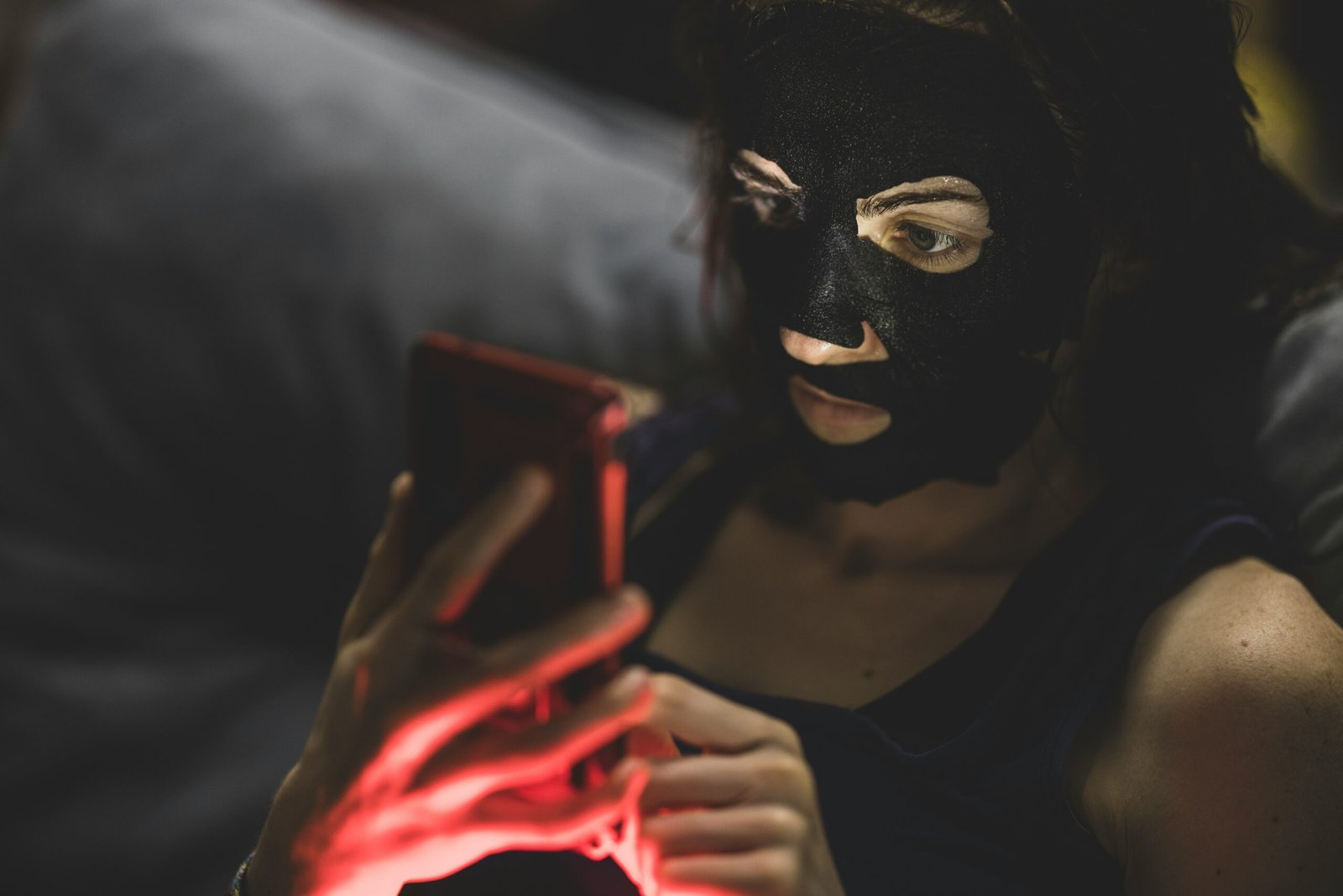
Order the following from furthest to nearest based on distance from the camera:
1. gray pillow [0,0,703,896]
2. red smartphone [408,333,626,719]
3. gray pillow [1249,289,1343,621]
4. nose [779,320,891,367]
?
gray pillow [0,0,703,896] → gray pillow [1249,289,1343,621] → nose [779,320,891,367] → red smartphone [408,333,626,719]

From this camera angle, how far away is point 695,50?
0.61 metres

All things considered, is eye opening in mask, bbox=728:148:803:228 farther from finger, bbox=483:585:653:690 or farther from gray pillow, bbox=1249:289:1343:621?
gray pillow, bbox=1249:289:1343:621

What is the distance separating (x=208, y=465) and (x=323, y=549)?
12 cm

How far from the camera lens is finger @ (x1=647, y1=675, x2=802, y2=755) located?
464 millimetres

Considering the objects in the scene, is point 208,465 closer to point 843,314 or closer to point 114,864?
point 114,864

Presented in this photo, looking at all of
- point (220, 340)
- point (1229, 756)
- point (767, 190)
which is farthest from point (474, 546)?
point (220, 340)

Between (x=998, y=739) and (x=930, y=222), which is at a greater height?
(x=930, y=222)

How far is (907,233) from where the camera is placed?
1.67ft

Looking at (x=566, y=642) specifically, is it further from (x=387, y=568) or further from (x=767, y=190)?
(x=767, y=190)

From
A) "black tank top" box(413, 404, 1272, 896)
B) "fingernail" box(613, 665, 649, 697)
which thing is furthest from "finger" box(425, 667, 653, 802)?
"black tank top" box(413, 404, 1272, 896)

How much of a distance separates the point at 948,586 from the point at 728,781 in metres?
0.20

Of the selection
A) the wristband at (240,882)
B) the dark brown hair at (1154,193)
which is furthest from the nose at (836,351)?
the wristband at (240,882)

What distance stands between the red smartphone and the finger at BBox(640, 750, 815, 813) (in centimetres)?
5

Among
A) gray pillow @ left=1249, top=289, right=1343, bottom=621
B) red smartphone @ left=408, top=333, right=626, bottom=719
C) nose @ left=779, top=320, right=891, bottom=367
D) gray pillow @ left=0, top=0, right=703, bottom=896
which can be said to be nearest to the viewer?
red smartphone @ left=408, top=333, right=626, bottom=719
